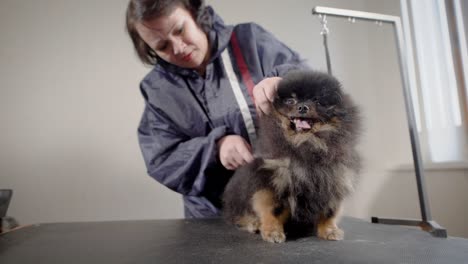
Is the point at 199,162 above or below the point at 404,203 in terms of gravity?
above

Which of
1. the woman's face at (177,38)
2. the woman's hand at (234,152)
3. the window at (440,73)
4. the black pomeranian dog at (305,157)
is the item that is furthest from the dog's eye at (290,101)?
the window at (440,73)

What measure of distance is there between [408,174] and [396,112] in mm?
351

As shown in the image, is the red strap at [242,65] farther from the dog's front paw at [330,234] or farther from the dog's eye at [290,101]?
the dog's front paw at [330,234]

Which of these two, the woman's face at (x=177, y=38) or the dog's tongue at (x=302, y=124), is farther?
the woman's face at (x=177, y=38)

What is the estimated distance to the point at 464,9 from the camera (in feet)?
4.42

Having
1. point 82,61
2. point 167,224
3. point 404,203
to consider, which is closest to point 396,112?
point 404,203

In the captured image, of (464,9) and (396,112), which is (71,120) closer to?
(396,112)

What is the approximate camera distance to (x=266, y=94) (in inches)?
32.0

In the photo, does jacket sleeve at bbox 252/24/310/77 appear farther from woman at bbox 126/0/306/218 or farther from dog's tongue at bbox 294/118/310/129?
dog's tongue at bbox 294/118/310/129

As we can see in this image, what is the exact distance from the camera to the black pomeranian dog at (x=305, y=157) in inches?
28.2

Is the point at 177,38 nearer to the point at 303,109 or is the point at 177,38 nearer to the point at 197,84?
the point at 197,84

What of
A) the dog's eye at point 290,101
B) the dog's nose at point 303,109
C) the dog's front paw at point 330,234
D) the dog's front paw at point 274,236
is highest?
the dog's eye at point 290,101

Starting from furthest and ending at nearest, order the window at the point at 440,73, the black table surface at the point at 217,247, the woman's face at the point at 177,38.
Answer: the window at the point at 440,73
the woman's face at the point at 177,38
the black table surface at the point at 217,247

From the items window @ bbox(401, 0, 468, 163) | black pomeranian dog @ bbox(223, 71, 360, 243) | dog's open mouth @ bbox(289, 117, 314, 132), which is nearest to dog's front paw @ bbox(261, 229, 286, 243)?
black pomeranian dog @ bbox(223, 71, 360, 243)
